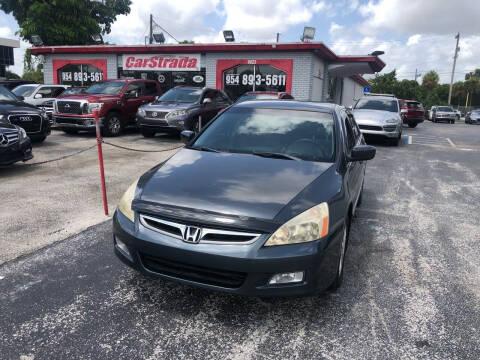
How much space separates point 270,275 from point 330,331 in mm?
619

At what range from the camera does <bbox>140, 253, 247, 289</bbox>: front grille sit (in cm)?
260

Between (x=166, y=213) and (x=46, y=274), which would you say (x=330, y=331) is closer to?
(x=166, y=213)

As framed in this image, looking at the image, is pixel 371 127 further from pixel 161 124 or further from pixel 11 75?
pixel 11 75

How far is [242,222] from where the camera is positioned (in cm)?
258

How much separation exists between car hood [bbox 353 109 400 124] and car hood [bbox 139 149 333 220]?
984 cm

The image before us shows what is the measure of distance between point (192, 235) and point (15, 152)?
18.7ft

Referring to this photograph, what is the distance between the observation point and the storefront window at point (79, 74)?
70.7ft

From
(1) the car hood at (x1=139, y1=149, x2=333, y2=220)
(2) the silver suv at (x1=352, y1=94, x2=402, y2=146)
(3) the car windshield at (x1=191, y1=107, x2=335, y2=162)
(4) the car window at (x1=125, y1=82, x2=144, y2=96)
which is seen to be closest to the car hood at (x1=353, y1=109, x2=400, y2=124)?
(2) the silver suv at (x1=352, y1=94, x2=402, y2=146)

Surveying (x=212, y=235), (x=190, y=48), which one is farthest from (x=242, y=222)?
(x=190, y=48)

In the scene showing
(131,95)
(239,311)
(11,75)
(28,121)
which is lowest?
(239,311)

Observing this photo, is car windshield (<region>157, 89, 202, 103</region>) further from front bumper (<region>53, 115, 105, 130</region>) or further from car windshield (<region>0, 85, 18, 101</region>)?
car windshield (<region>0, 85, 18, 101</region>)

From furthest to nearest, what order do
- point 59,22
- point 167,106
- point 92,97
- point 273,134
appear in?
point 59,22, point 92,97, point 167,106, point 273,134

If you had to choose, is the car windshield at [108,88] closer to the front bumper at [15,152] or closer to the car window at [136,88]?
the car window at [136,88]

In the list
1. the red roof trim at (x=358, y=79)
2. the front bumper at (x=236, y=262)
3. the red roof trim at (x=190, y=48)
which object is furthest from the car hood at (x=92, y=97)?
the red roof trim at (x=358, y=79)
